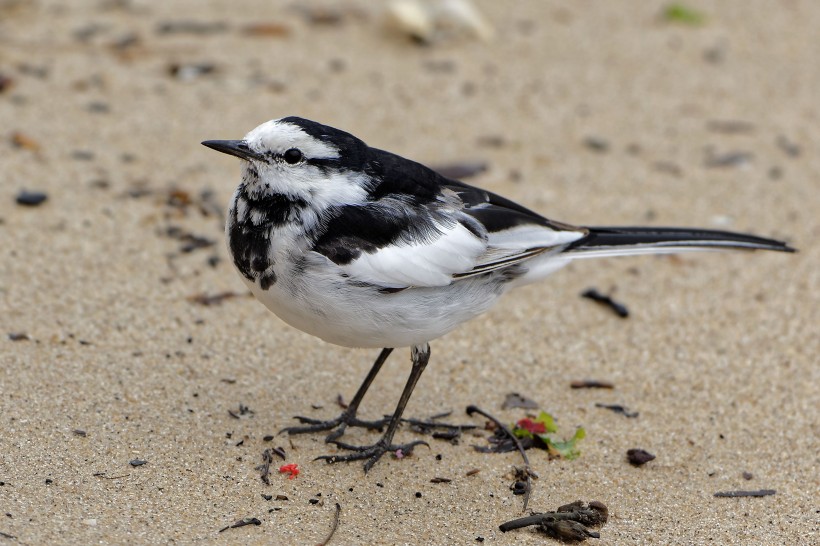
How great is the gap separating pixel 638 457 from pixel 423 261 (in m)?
1.60

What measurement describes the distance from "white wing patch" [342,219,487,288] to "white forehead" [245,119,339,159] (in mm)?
594

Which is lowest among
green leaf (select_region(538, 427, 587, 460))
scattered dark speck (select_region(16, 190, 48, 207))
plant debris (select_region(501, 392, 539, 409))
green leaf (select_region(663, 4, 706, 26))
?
green leaf (select_region(538, 427, 587, 460))

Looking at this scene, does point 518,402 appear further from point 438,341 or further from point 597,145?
point 597,145

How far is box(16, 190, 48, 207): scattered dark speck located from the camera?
709cm

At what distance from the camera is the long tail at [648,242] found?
572 centimetres

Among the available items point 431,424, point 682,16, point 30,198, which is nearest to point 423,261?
point 431,424

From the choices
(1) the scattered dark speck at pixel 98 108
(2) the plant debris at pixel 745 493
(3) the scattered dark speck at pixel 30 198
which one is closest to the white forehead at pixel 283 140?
(2) the plant debris at pixel 745 493

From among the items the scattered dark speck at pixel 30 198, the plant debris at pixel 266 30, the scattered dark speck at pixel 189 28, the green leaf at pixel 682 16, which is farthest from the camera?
the green leaf at pixel 682 16

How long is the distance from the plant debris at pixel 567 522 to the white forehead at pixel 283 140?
2002 mm

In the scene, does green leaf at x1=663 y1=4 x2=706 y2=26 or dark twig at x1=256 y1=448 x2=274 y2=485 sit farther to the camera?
green leaf at x1=663 y1=4 x2=706 y2=26

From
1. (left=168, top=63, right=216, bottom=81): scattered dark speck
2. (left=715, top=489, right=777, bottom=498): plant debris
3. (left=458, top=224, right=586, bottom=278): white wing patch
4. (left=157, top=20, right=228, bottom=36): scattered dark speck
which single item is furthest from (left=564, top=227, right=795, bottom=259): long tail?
(left=157, top=20, right=228, bottom=36): scattered dark speck

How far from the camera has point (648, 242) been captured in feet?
18.8

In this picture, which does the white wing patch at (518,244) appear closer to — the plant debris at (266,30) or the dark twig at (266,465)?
the dark twig at (266,465)

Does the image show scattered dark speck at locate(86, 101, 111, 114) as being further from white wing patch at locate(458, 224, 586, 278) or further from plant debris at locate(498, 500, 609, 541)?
plant debris at locate(498, 500, 609, 541)
